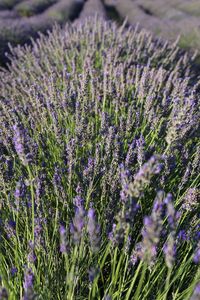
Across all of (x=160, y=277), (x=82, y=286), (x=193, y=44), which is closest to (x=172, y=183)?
(x=160, y=277)

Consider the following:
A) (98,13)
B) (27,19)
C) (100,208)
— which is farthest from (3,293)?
(98,13)

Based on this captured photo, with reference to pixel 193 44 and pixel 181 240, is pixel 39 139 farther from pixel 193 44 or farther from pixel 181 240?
pixel 193 44

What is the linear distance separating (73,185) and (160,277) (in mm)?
590

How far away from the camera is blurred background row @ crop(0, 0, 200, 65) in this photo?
6352 mm

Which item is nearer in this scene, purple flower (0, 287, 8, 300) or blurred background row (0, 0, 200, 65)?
purple flower (0, 287, 8, 300)

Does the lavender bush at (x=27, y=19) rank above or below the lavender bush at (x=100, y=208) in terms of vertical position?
above

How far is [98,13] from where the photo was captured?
364 inches

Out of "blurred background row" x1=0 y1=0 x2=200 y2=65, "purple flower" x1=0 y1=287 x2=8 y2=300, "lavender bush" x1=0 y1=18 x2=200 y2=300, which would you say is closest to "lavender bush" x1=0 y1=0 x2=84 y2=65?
"blurred background row" x1=0 y1=0 x2=200 y2=65

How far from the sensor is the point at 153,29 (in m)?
7.86

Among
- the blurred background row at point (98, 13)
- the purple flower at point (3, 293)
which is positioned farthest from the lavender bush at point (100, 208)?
the blurred background row at point (98, 13)

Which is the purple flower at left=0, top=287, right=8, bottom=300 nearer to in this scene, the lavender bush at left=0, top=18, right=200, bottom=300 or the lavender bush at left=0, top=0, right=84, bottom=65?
the lavender bush at left=0, top=18, right=200, bottom=300

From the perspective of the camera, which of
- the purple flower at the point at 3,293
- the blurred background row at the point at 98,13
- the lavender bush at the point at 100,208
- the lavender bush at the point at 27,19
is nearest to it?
the purple flower at the point at 3,293

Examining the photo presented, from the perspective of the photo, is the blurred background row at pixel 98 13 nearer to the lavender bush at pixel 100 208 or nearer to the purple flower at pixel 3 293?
the lavender bush at pixel 100 208

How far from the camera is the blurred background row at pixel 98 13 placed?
6352mm
